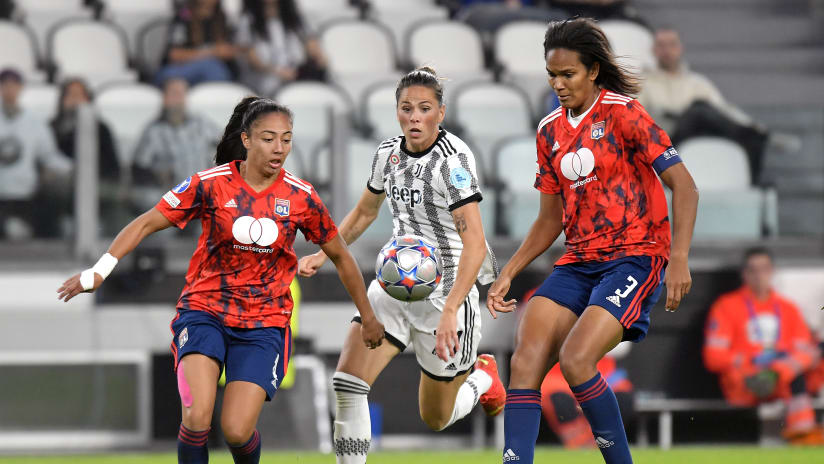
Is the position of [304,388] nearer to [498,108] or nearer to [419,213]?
[498,108]

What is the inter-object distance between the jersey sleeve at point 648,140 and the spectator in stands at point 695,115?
4.77 m

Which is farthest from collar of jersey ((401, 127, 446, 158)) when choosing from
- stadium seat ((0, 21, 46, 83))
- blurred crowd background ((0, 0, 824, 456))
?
stadium seat ((0, 21, 46, 83))

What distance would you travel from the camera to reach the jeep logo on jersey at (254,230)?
5488 mm

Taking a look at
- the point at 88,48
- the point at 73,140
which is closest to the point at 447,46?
the point at 88,48

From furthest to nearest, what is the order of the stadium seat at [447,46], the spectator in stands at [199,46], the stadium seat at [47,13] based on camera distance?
the stadium seat at [47,13], the stadium seat at [447,46], the spectator in stands at [199,46]

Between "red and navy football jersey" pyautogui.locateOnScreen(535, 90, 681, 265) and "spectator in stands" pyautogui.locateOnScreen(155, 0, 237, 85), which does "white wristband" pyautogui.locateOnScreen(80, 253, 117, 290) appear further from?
"spectator in stands" pyautogui.locateOnScreen(155, 0, 237, 85)

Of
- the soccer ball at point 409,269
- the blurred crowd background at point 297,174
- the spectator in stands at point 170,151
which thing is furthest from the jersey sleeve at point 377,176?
the spectator in stands at point 170,151

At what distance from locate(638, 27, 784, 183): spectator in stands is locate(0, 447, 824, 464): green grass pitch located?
7.75 ft

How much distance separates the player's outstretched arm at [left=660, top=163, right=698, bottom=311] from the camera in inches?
202

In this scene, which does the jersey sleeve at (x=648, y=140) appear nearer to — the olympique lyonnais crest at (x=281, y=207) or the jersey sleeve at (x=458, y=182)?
the jersey sleeve at (x=458, y=182)

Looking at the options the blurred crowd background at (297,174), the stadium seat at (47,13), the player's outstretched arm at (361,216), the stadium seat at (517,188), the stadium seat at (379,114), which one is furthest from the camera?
the stadium seat at (47,13)

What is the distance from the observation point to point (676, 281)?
514cm

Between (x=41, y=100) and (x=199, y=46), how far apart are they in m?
1.63

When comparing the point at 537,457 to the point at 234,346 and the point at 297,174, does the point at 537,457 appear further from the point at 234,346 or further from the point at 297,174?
the point at 234,346
